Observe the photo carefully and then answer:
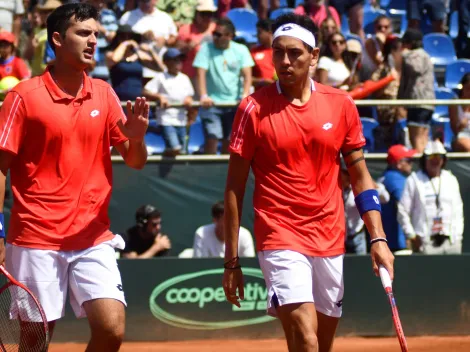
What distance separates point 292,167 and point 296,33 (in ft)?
2.65

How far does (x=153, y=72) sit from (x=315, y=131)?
6.78 meters

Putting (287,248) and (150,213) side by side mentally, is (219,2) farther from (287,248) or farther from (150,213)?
(287,248)

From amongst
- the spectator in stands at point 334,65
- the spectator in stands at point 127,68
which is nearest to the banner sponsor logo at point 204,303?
the spectator in stands at point 127,68

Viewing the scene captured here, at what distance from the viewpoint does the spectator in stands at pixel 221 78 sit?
1258 cm

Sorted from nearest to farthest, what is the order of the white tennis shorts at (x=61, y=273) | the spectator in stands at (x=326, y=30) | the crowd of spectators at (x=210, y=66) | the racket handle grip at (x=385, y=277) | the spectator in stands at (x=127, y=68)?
the racket handle grip at (x=385, y=277), the white tennis shorts at (x=61, y=273), the spectator in stands at (x=127, y=68), the crowd of spectators at (x=210, y=66), the spectator in stands at (x=326, y=30)

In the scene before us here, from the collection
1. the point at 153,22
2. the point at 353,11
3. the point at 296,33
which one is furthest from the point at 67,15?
the point at 353,11

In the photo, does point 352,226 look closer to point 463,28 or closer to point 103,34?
point 103,34

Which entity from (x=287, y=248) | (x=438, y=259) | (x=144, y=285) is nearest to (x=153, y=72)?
(x=144, y=285)

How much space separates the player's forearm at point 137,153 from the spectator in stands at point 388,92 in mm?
7298

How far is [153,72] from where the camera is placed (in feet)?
41.6

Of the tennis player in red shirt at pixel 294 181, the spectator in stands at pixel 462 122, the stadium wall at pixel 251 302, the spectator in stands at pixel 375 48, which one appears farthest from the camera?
the spectator in stands at pixel 375 48

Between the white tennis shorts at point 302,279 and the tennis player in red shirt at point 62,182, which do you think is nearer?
the white tennis shorts at point 302,279

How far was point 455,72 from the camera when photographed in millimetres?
15477

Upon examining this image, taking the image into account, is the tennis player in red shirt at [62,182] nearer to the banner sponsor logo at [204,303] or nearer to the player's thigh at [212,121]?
the banner sponsor logo at [204,303]
